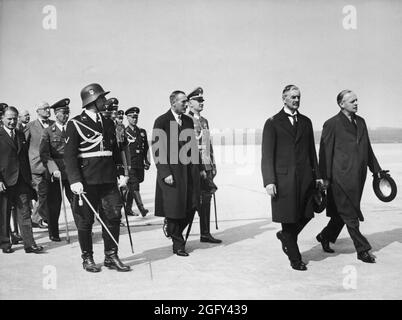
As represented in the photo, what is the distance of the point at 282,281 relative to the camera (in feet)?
18.0

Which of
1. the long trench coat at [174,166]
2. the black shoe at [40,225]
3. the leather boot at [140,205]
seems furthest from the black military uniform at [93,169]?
the leather boot at [140,205]

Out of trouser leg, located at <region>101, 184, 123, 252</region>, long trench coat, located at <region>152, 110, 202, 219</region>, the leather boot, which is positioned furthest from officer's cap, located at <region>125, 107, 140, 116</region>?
trouser leg, located at <region>101, 184, 123, 252</region>

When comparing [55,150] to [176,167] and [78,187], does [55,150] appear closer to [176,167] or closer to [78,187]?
[176,167]

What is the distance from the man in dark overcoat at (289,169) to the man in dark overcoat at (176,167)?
1.34m

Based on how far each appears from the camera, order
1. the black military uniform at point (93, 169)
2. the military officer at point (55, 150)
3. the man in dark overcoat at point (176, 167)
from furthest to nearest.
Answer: the military officer at point (55, 150)
the man in dark overcoat at point (176, 167)
the black military uniform at point (93, 169)

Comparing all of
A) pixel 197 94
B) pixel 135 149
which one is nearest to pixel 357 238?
pixel 197 94

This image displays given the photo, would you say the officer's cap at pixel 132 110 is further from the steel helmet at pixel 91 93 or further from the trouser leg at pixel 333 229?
the trouser leg at pixel 333 229

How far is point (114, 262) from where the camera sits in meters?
6.11

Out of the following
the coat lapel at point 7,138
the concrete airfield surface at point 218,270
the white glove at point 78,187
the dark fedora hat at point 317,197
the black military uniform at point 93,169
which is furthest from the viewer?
the coat lapel at point 7,138

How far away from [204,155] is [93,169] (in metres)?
2.22

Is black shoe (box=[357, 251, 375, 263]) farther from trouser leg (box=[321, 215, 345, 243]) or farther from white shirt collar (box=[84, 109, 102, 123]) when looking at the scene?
white shirt collar (box=[84, 109, 102, 123])

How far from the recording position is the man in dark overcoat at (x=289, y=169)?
19.9 ft
